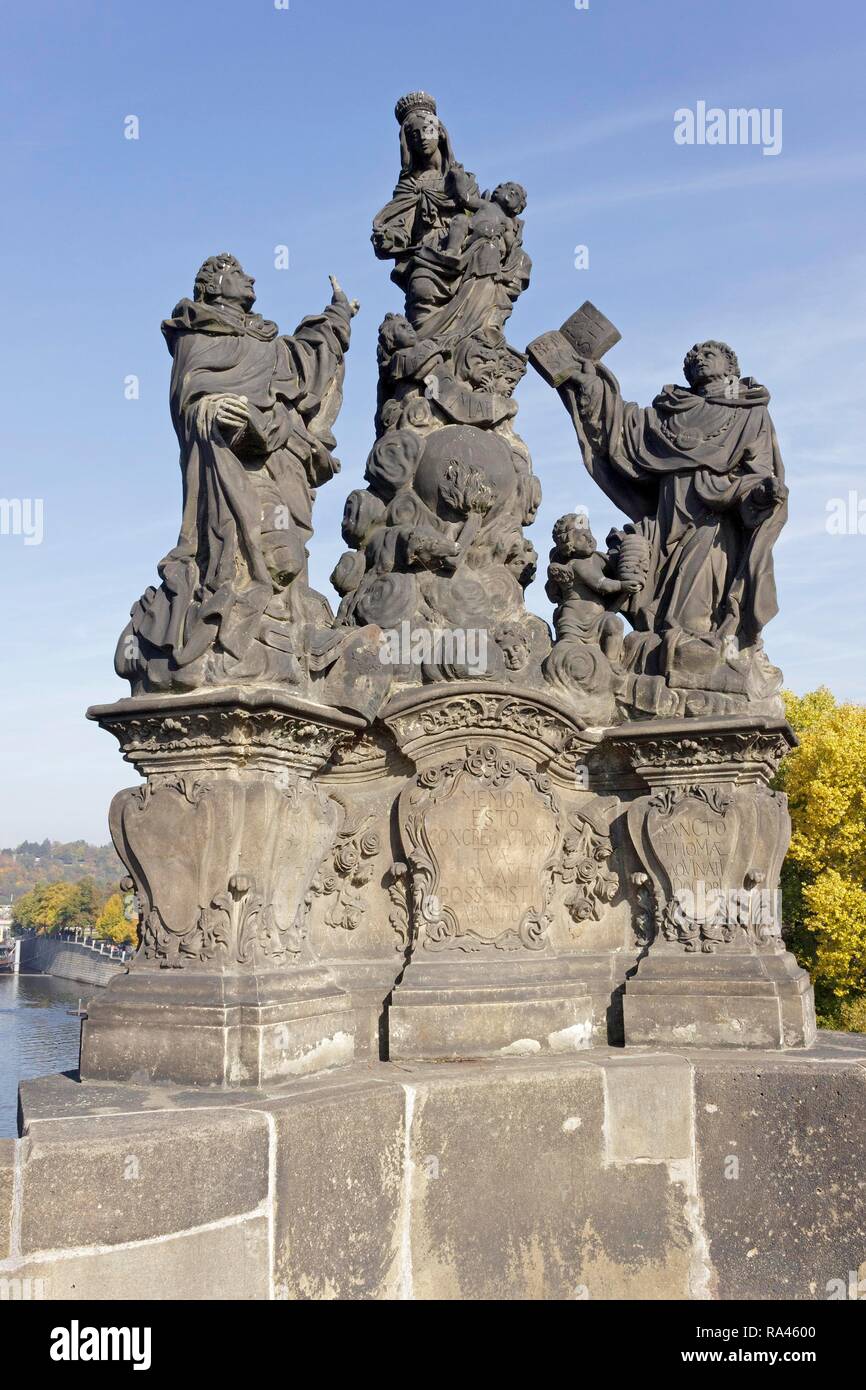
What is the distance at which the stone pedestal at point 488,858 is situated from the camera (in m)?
6.61

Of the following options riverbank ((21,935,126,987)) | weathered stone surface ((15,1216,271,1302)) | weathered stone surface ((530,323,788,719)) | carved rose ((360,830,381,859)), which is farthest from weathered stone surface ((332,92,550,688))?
riverbank ((21,935,126,987))

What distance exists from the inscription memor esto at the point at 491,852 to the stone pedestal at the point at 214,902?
861 mm

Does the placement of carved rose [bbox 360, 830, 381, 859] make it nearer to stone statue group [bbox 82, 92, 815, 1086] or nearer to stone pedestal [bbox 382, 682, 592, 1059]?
stone statue group [bbox 82, 92, 815, 1086]

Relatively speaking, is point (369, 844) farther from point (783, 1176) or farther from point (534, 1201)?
point (783, 1176)

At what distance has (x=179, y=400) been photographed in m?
6.38

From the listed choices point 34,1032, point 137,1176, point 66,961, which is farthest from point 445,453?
point 66,961

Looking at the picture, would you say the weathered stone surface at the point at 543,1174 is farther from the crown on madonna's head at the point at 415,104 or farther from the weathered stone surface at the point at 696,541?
the crown on madonna's head at the point at 415,104

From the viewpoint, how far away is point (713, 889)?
6.86 m

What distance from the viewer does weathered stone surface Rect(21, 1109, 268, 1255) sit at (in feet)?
14.1

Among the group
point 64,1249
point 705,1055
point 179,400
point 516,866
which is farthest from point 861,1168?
point 179,400

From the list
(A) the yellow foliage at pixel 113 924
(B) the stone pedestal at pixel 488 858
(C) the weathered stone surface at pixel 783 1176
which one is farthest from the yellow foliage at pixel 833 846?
(A) the yellow foliage at pixel 113 924

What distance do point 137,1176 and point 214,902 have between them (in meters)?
1.55

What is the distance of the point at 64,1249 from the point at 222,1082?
4.19 feet
